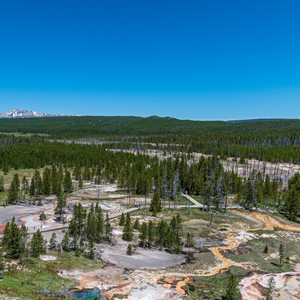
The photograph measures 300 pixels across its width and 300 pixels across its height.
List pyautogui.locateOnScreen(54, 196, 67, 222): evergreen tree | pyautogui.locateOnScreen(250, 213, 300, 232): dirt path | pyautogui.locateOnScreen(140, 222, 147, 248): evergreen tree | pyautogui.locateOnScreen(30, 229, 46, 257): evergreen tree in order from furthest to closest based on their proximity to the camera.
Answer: pyautogui.locateOnScreen(250, 213, 300, 232): dirt path, pyautogui.locateOnScreen(54, 196, 67, 222): evergreen tree, pyautogui.locateOnScreen(140, 222, 147, 248): evergreen tree, pyautogui.locateOnScreen(30, 229, 46, 257): evergreen tree

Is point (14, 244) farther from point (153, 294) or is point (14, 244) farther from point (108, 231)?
point (153, 294)

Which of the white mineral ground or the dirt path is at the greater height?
the white mineral ground

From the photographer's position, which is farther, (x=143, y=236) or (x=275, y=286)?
(x=143, y=236)

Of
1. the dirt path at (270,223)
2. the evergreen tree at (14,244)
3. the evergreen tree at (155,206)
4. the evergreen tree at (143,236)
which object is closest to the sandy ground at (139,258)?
the evergreen tree at (143,236)

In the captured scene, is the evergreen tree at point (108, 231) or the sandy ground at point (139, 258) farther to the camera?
the evergreen tree at point (108, 231)

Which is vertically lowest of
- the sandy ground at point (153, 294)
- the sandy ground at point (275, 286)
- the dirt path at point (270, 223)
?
the dirt path at point (270, 223)

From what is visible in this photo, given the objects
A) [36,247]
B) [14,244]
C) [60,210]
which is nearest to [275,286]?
[36,247]

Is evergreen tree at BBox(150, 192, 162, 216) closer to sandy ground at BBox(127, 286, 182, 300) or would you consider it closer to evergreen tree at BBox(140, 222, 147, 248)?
evergreen tree at BBox(140, 222, 147, 248)

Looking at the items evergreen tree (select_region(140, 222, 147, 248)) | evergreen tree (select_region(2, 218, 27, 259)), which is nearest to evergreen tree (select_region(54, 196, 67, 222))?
evergreen tree (select_region(140, 222, 147, 248))

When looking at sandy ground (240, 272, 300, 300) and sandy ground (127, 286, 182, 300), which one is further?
sandy ground (240, 272, 300, 300)

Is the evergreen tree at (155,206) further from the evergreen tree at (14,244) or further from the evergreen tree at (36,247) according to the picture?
the evergreen tree at (14,244)

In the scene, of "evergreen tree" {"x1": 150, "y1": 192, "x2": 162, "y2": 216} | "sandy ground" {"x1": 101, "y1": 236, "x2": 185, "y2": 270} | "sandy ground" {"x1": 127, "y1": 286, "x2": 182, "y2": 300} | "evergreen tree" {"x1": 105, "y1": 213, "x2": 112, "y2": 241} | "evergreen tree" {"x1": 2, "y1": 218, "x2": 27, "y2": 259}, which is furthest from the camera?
"evergreen tree" {"x1": 150, "y1": 192, "x2": 162, "y2": 216}

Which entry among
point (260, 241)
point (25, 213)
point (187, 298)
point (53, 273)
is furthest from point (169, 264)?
point (25, 213)
